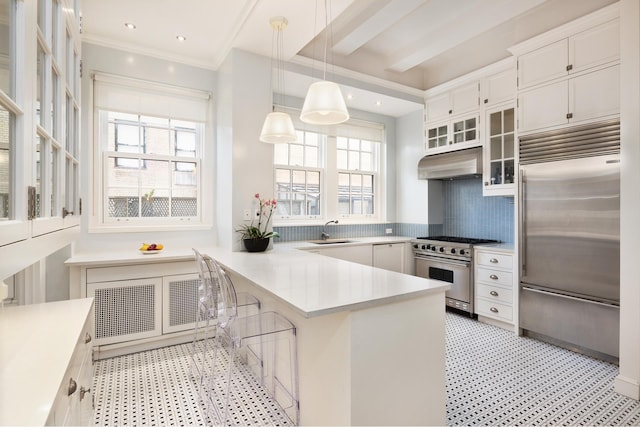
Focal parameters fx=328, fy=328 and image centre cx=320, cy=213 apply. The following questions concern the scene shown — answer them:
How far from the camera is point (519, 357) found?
2908mm

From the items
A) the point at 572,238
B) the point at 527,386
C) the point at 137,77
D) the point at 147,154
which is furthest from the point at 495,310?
the point at 137,77

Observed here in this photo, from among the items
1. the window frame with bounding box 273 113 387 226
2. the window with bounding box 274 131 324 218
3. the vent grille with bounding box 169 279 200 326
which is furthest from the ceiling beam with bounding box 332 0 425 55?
the vent grille with bounding box 169 279 200 326

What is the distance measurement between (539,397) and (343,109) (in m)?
2.39

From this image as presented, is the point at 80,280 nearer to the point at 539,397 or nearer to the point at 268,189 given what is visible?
the point at 268,189

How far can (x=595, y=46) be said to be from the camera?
2.80 metres

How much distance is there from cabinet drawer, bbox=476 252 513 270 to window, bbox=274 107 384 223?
1789 mm

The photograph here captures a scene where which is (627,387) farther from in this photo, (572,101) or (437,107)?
(437,107)

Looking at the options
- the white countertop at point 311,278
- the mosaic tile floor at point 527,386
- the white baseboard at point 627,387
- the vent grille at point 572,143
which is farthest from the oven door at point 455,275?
the white countertop at point 311,278

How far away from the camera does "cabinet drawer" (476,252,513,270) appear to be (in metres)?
3.50

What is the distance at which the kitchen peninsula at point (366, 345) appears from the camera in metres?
1.56

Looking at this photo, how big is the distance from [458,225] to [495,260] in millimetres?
1247

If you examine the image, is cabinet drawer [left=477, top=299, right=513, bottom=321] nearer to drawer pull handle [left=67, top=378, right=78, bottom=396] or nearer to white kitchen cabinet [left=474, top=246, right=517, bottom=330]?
white kitchen cabinet [left=474, top=246, right=517, bottom=330]

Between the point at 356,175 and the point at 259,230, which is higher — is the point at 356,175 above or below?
above

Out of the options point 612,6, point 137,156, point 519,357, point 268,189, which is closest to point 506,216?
point 519,357
